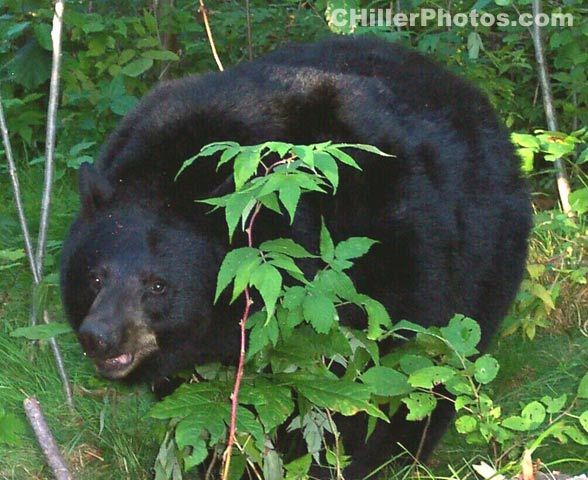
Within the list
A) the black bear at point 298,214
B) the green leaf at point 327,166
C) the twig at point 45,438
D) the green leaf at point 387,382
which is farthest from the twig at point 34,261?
the green leaf at point 327,166

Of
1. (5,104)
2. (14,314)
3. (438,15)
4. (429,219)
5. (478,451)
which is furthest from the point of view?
(438,15)

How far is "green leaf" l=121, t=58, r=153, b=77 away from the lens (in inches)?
258

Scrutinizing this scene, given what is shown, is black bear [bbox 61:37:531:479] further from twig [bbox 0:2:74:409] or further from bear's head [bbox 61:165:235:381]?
twig [bbox 0:2:74:409]

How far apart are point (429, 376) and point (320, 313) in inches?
18.6

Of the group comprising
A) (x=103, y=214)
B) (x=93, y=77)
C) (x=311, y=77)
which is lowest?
(x=93, y=77)

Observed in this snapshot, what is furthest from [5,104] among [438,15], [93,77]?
[438,15]

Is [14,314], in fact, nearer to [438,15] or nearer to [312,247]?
[312,247]

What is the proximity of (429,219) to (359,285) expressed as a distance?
15.2 inches

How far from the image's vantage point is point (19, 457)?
4.43 meters

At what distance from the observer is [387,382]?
3.57 meters

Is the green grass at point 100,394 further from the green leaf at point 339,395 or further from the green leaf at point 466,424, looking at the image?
the green leaf at point 339,395

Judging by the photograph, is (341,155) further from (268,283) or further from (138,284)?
(138,284)

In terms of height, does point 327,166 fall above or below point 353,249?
above

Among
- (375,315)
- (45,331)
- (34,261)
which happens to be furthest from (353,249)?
(34,261)
